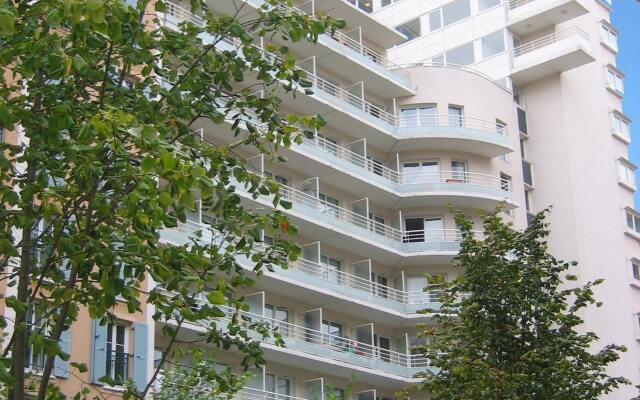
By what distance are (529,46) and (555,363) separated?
40.5 meters

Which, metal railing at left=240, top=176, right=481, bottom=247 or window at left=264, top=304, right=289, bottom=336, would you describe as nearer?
window at left=264, top=304, right=289, bottom=336

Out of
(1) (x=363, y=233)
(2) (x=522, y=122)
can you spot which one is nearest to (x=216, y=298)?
(1) (x=363, y=233)

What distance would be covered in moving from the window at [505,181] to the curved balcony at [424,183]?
104 centimetres

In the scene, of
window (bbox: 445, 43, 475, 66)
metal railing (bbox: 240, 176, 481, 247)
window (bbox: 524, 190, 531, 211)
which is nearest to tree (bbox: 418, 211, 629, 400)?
metal railing (bbox: 240, 176, 481, 247)

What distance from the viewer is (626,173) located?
61844mm

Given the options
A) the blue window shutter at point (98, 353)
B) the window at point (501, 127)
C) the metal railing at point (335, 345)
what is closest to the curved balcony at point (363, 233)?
the metal railing at point (335, 345)

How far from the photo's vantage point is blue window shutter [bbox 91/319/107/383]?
32.8 meters

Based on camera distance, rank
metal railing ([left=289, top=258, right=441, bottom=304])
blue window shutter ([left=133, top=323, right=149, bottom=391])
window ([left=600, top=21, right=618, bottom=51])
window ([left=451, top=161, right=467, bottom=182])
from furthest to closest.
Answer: window ([left=600, top=21, right=618, bottom=51]), window ([left=451, top=161, right=467, bottom=182]), metal railing ([left=289, top=258, right=441, bottom=304]), blue window shutter ([left=133, top=323, right=149, bottom=391])

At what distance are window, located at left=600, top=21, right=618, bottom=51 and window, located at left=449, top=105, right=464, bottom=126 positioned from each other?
1338 centimetres

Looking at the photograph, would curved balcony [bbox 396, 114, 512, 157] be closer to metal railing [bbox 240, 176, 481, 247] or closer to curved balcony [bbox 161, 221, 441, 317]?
metal railing [bbox 240, 176, 481, 247]

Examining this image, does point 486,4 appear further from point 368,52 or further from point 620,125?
point 620,125

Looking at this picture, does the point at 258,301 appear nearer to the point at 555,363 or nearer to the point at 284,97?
the point at 284,97

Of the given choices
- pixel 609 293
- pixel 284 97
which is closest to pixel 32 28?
pixel 284 97

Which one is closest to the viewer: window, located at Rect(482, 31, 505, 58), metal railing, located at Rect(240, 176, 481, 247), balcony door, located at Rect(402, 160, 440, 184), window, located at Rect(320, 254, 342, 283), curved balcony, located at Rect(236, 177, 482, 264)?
curved balcony, located at Rect(236, 177, 482, 264)
